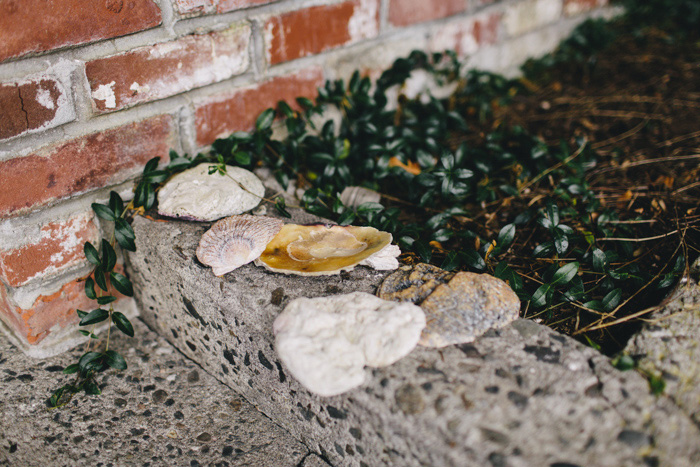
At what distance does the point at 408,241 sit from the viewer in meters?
1.18

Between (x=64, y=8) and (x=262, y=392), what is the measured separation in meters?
0.88

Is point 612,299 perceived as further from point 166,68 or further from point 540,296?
point 166,68

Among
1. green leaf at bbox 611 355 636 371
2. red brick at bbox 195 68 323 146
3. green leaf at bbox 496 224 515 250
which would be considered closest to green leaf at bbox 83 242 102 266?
red brick at bbox 195 68 323 146

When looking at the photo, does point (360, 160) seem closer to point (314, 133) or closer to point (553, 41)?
point (314, 133)

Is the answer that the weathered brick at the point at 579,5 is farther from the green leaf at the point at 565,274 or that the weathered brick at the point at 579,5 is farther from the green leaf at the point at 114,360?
the green leaf at the point at 114,360

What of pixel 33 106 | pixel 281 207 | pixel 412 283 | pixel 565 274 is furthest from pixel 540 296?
pixel 33 106

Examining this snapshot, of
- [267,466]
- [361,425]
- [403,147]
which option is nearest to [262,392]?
[267,466]

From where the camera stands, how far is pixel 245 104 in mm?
1374

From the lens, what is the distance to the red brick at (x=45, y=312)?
3.80 ft

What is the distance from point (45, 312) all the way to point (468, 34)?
67.1 inches

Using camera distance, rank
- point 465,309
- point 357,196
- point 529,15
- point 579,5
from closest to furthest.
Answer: point 465,309 < point 357,196 < point 529,15 < point 579,5

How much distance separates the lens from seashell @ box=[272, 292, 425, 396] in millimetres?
822

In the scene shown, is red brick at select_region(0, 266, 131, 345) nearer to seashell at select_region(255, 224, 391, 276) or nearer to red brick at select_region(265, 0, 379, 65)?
seashell at select_region(255, 224, 391, 276)

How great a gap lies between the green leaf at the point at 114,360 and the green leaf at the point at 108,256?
0.65 ft
